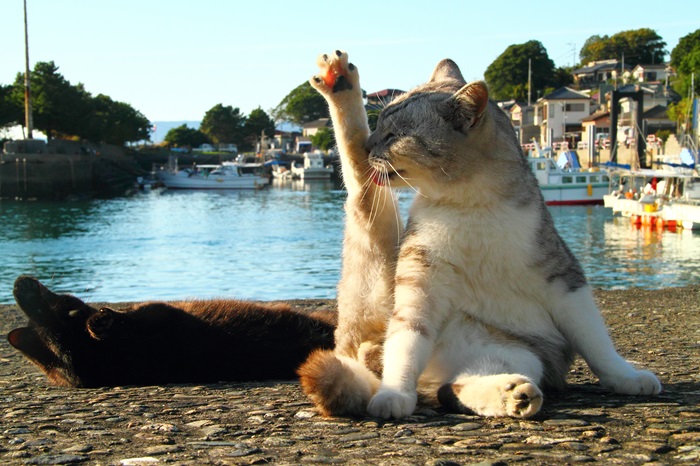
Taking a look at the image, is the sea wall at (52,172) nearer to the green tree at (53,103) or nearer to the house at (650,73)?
the green tree at (53,103)

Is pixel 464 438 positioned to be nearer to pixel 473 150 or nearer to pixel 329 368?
pixel 329 368

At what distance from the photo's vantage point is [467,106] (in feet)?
12.8

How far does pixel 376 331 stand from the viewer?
438 cm

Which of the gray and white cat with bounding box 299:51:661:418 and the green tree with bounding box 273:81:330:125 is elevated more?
the green tree with bounding box 273:81:330:125

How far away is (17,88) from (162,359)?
77.2 m

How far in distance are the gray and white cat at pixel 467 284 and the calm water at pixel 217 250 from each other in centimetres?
333

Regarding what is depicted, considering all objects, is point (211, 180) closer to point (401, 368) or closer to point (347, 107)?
point (347, 107)

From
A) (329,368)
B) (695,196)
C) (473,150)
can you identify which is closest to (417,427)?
(329,368)

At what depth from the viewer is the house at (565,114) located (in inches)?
3287

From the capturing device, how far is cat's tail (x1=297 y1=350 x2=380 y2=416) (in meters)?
3.54

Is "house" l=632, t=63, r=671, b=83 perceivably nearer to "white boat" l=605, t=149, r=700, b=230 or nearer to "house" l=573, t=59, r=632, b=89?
"house" l=573, t=59, r=632, b=89

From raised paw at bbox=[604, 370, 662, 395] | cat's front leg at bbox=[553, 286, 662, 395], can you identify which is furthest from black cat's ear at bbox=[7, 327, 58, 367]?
raised paw at bbox=[604, 370, 662, 395]

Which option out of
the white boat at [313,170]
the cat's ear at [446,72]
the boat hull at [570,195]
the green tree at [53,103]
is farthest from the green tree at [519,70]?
the cat's ear at [446,72]

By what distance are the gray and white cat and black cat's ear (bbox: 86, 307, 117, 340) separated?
168 centimetres
